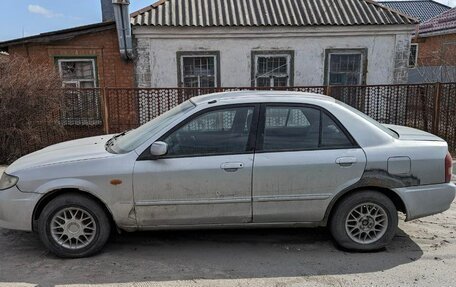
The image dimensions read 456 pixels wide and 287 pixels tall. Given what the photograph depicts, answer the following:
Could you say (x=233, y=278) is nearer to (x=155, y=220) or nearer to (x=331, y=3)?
(x=155, y=220)

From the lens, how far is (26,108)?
7.47m

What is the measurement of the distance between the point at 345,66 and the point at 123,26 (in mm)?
5841

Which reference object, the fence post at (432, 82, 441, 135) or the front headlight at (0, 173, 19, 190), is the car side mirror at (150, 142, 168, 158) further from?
the fence post at (432, 82, 441, 135)

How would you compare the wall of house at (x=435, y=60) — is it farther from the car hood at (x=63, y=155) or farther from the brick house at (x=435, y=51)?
the car hood at (x=63, y=155)

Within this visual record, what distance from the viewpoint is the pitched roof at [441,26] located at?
18.1 m

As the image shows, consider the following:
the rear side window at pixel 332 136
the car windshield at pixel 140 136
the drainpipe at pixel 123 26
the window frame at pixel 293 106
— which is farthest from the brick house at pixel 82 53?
the rear side window at pixel 332 136

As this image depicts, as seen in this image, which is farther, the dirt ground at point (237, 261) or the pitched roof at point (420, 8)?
the pitched roof at point (420, 8)

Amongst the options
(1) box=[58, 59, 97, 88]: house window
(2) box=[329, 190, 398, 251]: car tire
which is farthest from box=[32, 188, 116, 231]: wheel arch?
(1) box=[58, 59, 97, 88]: house window

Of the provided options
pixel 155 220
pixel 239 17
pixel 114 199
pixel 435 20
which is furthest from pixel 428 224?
pixel 435 20

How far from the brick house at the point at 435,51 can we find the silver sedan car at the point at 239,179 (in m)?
14.3

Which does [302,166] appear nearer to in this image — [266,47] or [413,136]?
[413,136]

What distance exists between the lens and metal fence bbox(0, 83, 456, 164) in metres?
8.23

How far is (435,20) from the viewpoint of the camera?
19953 millimetres

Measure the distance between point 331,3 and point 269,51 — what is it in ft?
7.96
